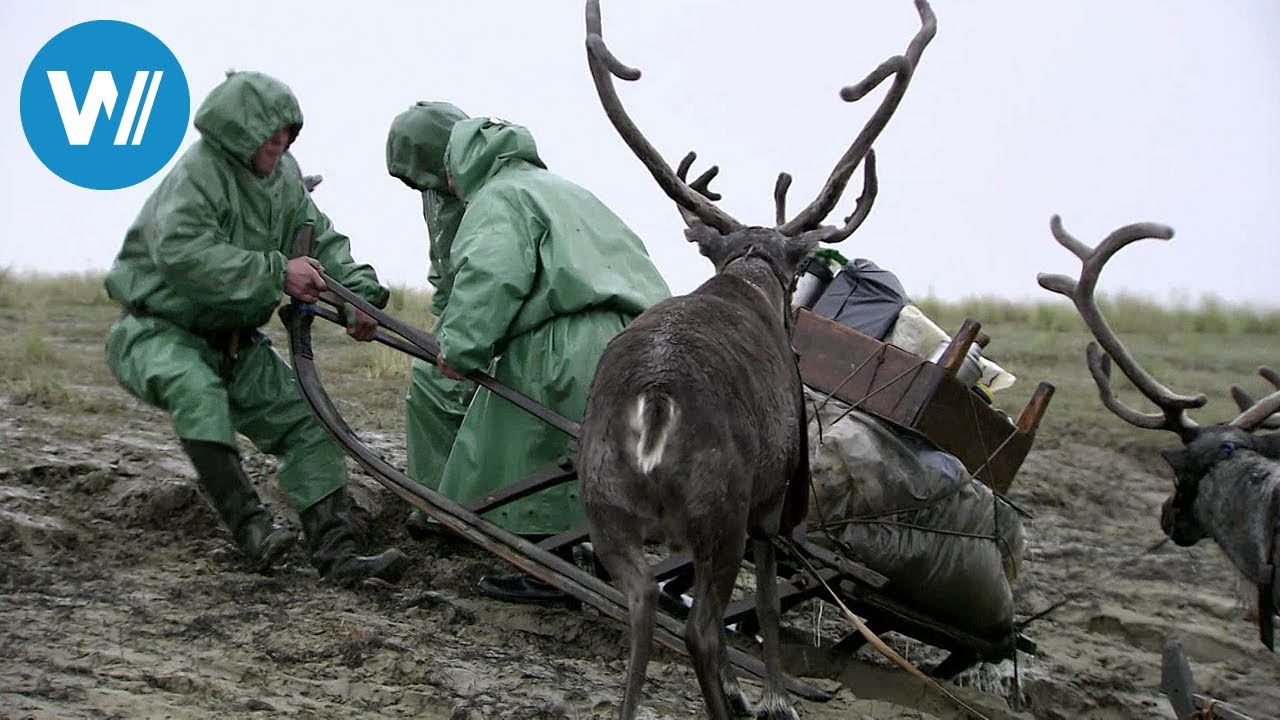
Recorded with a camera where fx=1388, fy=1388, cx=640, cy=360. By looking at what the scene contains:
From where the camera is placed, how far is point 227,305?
6113 millimetres

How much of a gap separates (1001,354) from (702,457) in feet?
32.8

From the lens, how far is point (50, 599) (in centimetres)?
538

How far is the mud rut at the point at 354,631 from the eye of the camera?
4.75 m

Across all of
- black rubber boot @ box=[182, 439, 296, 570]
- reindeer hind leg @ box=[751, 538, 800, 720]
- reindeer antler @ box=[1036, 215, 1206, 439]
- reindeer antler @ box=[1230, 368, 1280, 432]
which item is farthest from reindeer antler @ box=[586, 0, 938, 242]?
black rubber boot @ box=[182, 439, 296, 570]

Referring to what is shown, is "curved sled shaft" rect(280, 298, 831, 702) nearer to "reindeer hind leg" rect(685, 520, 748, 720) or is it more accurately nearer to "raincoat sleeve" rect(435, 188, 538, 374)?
"raincoat sleeve" rect(435, 188, 538, 374)

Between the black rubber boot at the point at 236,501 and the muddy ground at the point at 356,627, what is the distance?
0.14 metres

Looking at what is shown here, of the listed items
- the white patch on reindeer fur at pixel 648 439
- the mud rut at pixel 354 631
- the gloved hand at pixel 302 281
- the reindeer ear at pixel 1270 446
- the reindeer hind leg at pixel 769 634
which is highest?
the reindeer ear at pixel 1270 446

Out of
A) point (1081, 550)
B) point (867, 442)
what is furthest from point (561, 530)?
point (1081, 550)

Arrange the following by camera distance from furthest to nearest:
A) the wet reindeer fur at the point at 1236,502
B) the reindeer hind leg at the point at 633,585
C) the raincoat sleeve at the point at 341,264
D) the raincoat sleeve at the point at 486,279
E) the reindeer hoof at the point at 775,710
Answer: the raincoat sleeve at the point at 341,264 → the raincoat sleeve at the point at 486,279 → the wet reindeer fur at the point at 1236,502 → the reindeer hoof at the point at 775,710 → the reindeer hind leg at the point at 633,585

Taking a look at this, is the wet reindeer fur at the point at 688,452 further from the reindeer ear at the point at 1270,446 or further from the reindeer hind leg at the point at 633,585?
the reindeer ear at the point at 1270,446

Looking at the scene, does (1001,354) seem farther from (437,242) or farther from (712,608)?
(712,608)

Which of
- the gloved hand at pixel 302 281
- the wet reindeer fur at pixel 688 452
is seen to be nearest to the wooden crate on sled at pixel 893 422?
the wet reindeer fur at pixel 688 452

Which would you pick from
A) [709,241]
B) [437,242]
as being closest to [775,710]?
[709,241]

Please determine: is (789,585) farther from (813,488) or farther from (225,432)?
(225,432)
